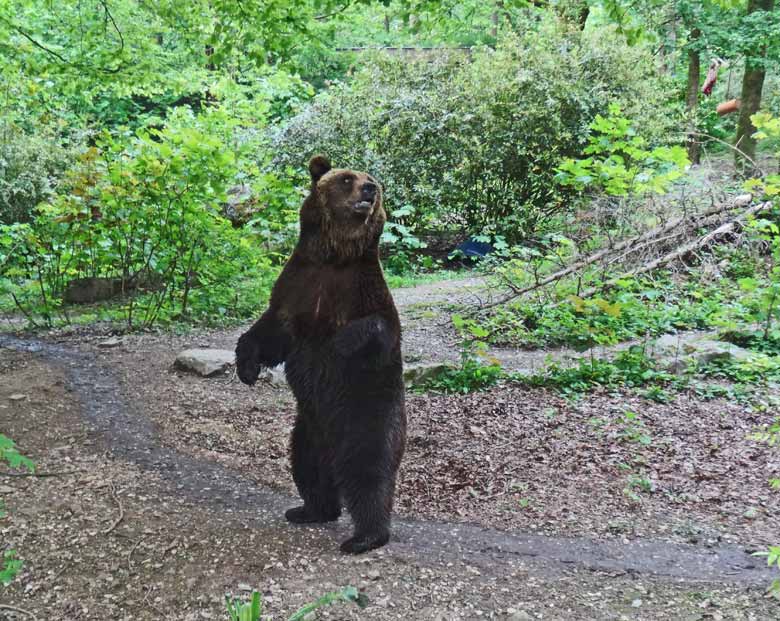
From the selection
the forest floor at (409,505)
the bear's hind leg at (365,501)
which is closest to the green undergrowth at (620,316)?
the forest floor at (409,505)

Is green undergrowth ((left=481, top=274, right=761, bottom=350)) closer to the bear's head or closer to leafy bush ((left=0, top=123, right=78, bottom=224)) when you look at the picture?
the bear's head

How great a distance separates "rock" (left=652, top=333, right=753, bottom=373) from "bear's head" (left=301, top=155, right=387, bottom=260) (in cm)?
486

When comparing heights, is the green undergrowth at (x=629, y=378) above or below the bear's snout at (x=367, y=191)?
below

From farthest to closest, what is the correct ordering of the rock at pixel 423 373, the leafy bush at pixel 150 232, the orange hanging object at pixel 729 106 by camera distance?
the orange hanging object at pixel 729 106, the leafy bush at pixel 150 232, the rock at pixel 423 373

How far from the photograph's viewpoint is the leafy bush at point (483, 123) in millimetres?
14039

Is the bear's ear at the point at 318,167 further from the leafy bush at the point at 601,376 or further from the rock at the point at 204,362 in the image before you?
the leafy bush at the point at 601,376

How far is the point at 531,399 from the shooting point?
22.7 feet

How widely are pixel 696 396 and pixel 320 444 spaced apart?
439 cm

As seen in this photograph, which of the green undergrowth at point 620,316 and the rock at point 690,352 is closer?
the rock at point 690,352

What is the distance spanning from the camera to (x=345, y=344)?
3682 mm

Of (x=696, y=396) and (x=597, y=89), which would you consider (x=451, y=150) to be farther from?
(x=696, y=396)

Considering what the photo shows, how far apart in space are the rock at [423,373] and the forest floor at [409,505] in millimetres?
311

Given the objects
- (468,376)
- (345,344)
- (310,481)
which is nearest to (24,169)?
(468,376)

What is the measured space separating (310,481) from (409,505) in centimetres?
99
